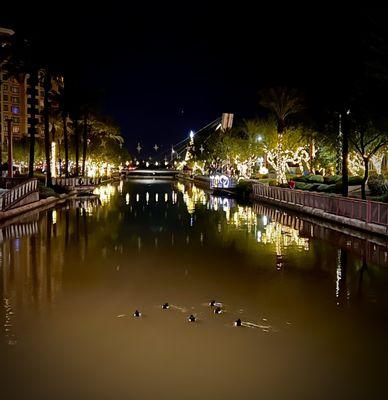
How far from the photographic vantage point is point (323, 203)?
95.8 ft

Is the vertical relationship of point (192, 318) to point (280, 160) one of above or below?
below

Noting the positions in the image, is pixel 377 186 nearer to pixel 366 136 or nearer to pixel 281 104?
pixel 366 136

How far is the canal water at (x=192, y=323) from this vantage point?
23.1ft

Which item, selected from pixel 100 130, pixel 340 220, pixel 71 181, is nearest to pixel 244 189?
pixel 71 181

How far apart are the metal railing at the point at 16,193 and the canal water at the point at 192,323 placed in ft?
25.4

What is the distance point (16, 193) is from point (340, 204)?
1656 cm

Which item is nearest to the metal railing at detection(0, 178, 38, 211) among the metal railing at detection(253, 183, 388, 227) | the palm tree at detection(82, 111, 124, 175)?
the metal railing at detection(253, 183, 388, 227)

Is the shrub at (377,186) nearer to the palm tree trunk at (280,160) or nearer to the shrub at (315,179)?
the shrub at (315,179)

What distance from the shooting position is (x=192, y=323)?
31.5ft

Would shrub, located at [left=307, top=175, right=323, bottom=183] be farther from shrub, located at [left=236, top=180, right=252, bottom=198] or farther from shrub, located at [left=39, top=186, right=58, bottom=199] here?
shrub, located at [left=39, top=186, right=58, bottom=199]

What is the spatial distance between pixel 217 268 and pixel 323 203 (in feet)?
51.0

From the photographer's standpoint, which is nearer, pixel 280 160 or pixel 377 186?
pixel 377 186

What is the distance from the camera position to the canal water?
7.03m

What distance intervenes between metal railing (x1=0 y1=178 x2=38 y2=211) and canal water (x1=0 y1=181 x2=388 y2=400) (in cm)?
775
